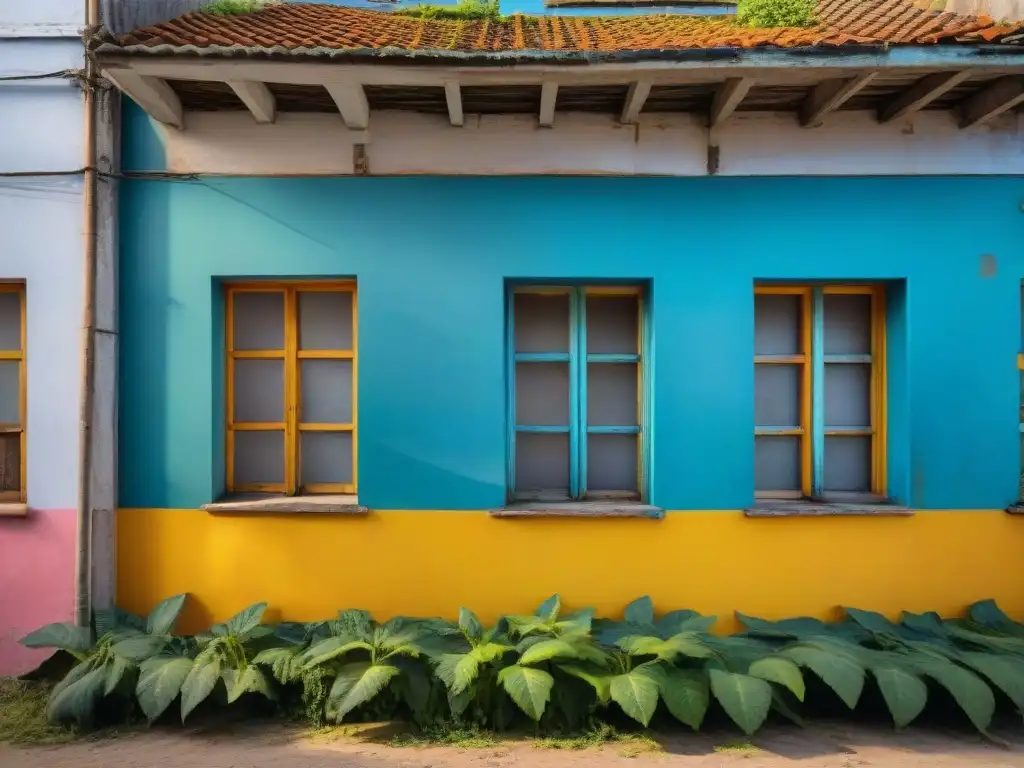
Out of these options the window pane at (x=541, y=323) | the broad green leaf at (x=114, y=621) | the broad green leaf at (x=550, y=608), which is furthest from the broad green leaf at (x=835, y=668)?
the broad green leaf at (x=114, y=621)

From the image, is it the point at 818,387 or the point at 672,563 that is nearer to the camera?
the point at 672,563

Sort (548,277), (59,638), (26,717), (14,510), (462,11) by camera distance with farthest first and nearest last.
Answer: (462,11)
(548,277)
(14,510)
(59,638)
(26,717)

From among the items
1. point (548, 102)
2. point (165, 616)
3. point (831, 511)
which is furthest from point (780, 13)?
point (165, 616)

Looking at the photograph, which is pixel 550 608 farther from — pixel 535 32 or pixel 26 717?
pixel 535 32

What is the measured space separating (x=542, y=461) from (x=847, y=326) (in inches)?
97.6

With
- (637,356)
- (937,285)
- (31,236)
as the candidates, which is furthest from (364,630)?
(937,285)

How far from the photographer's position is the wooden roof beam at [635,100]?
4062mm

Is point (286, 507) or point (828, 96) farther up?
point (828, 96)

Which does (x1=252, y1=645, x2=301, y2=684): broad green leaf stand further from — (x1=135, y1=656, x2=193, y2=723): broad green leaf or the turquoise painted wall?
the turquoise painted wall

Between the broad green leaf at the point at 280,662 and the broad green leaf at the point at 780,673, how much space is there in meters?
2.66

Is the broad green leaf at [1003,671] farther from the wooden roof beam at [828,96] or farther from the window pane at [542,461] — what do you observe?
the wooden roof beam at [828,96]

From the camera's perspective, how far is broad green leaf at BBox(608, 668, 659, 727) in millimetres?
3416

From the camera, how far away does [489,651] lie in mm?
3734

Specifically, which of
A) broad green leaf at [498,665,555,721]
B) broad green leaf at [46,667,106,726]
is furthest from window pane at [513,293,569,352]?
broad green leaf at [46,667,106,726]
